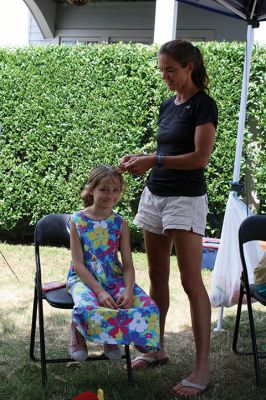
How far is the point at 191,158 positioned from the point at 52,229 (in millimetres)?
974

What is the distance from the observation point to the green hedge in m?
6.45

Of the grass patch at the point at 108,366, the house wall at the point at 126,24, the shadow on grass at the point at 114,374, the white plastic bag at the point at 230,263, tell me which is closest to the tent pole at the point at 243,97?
the white plastic bag at the point at 230,263

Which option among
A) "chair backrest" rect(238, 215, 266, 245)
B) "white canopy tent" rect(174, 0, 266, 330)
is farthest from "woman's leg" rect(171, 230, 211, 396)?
"white canopy tent" rect(174, 0, 266, 330)

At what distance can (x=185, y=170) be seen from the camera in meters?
3.19

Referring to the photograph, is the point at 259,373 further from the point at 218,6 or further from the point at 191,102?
the point at 218,6

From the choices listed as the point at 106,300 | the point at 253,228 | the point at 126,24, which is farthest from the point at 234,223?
the point at 126,24

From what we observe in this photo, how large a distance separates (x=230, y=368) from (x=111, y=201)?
4.10ft

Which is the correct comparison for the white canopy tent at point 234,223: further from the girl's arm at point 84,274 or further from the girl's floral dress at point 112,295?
the girl's arm at point 84,274

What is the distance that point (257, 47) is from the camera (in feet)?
20.9

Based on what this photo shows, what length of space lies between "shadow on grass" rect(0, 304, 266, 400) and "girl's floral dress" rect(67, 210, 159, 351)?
0.36 metres

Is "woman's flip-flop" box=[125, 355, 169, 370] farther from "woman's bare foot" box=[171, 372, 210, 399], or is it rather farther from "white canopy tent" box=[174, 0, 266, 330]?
"white canopy tent" box=[174, 0, 266, 330]

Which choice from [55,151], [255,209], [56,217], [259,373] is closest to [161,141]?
[56,217]

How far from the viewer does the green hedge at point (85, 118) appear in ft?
21.2

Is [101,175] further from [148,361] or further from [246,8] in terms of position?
[246,8]
